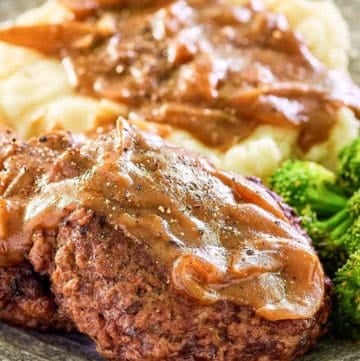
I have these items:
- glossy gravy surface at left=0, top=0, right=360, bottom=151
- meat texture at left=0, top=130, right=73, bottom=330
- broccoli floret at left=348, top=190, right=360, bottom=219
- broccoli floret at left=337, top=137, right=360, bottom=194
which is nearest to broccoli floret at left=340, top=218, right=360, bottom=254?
broccoli floret at left=348, top=190, right=360, bottom=219

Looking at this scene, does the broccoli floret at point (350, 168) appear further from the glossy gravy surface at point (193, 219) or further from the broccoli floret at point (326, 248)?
the glossy gravy surface at point (193, 219)

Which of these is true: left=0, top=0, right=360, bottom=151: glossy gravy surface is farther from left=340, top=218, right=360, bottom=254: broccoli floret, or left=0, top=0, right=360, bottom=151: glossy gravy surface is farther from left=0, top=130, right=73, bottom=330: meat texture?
left=0, top=130, right=73, bottom=330: meat texture

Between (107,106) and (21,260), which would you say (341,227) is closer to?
(107,106)

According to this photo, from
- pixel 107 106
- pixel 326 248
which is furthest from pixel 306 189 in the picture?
pixel 107 106

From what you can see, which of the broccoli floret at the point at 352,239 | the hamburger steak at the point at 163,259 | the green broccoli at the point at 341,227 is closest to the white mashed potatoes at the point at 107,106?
the green broccoli at the point at 341,227

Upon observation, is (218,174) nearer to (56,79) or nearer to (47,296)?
(47,296)

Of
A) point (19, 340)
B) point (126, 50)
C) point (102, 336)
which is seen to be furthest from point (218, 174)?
point (126, 50)
